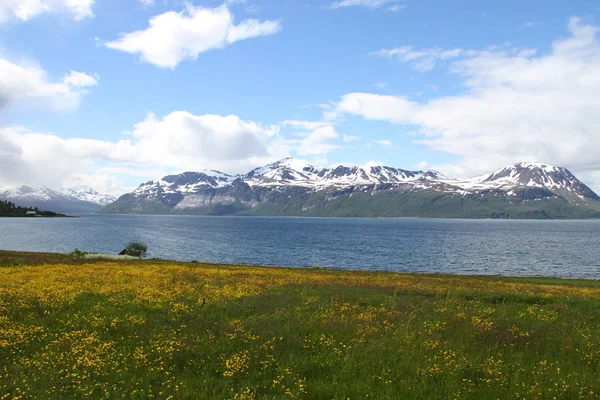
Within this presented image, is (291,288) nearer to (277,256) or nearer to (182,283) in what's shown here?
(182,283)

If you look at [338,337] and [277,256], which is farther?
[277,256]

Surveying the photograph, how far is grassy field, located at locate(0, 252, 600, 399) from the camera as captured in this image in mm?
10938

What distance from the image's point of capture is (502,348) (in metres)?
15.6

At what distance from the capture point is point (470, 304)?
26750 mm

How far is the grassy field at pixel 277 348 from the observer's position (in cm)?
1094

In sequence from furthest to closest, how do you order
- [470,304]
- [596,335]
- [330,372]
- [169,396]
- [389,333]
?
[470,304], [596,335], [389,333], [330,372], [169,396]

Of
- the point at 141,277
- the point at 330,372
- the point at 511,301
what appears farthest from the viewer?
the point at 141,277

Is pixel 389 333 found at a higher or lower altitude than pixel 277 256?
higher

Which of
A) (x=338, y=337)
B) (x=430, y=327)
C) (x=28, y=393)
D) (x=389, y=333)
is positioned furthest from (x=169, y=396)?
(x=430, y=327)

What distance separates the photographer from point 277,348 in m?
14.3

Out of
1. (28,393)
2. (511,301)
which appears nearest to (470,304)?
(511,301)

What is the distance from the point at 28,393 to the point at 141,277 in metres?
23.9

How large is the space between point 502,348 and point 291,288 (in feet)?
57.2

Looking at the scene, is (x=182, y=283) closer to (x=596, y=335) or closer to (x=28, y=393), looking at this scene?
(x=28, y=393)
